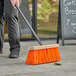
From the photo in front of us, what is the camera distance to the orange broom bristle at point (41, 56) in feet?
12.6

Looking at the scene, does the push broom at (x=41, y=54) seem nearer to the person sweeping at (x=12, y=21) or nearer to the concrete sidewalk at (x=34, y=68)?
the concrete sidewalk at (x=34, y=68)

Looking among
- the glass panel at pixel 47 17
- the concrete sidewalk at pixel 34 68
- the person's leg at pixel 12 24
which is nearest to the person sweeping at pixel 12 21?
the person's leg at pixel 12 24

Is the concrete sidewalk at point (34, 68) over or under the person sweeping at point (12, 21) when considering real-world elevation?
under

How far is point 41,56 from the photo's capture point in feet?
12.8

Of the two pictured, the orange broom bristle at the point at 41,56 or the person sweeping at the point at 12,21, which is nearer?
the orange broom bristle at the point at 41,56

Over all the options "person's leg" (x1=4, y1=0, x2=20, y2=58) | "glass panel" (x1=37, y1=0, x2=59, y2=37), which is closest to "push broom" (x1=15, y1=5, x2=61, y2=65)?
"person's leg" (x1=4, y1=0, x2=20, y2=58)

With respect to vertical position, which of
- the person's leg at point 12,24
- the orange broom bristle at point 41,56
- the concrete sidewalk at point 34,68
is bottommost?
the concrete sidewalk at point 34,68

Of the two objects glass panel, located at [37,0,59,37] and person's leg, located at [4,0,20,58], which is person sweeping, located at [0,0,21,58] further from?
glass panel, located at [37,0,59,37]

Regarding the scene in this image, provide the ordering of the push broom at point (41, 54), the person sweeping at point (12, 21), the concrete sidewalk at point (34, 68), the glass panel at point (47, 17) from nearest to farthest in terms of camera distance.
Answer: the concrete sidewalk at point (34, 68) < the push broom at point (41, 54) < the person sweeping at point (12, 21) < the glass panel at point (47, 17)

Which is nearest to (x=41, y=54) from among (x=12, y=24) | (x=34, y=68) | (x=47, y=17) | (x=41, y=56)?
(x=41, y=56)

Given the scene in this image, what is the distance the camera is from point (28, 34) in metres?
7.25

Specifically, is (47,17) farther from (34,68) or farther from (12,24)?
(34,68)

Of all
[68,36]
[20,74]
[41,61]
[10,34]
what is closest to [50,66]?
[41,61]

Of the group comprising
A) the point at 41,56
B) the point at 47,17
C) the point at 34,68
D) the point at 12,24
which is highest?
the point at 12,24
